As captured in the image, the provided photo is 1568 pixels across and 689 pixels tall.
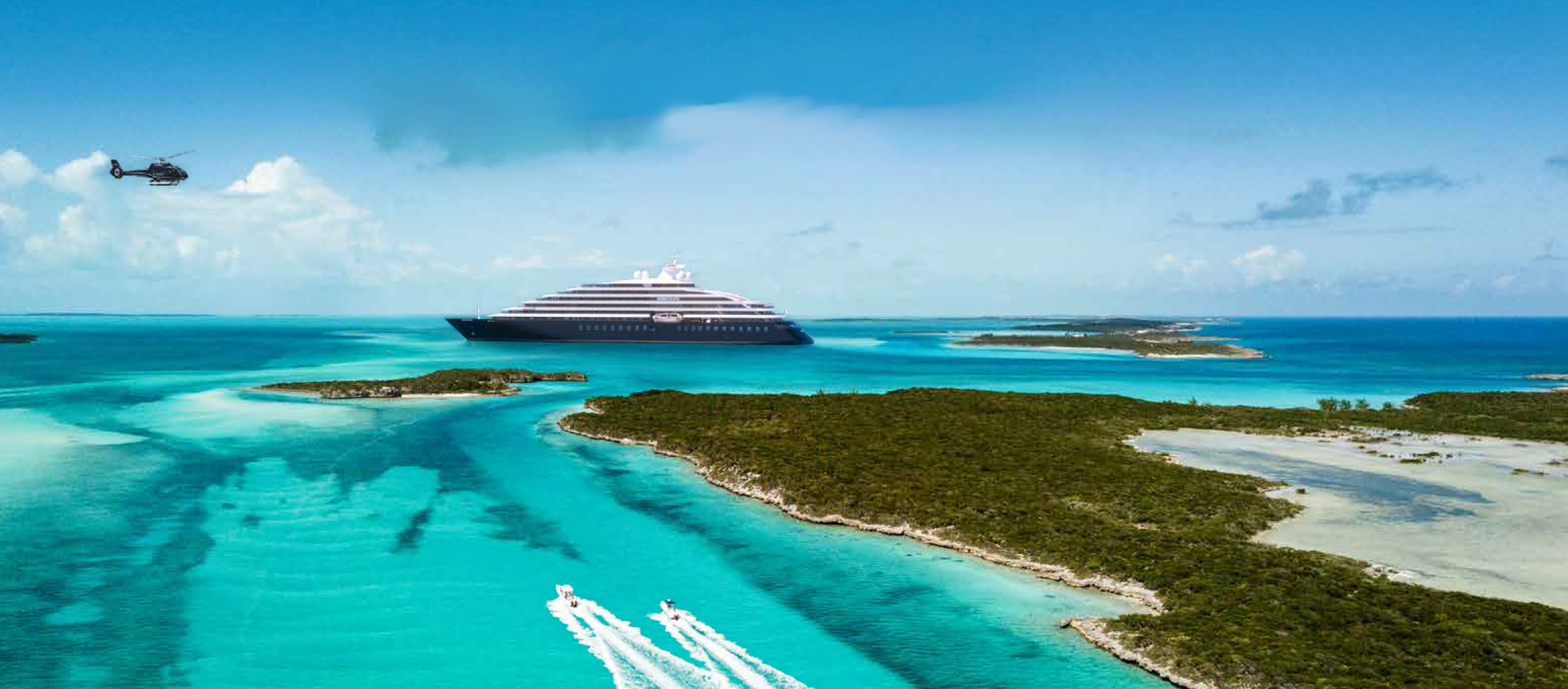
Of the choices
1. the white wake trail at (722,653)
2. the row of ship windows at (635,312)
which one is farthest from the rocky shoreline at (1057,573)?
the row of ship windows at (635,312)

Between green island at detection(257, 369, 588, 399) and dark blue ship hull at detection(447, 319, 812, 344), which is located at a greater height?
dark blue ship hull at detection(447, 319, 812, 344)

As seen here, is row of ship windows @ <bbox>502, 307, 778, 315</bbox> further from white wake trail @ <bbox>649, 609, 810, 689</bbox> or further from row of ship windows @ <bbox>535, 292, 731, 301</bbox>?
white wake trail @ <bbox>649, 609, 810, 689</bbox>

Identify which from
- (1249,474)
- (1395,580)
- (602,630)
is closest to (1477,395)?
(1249,474)

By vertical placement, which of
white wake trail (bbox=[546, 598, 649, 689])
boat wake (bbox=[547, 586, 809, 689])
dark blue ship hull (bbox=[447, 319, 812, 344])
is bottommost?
white wake trail (bbox=[546, 598, 649, 689])

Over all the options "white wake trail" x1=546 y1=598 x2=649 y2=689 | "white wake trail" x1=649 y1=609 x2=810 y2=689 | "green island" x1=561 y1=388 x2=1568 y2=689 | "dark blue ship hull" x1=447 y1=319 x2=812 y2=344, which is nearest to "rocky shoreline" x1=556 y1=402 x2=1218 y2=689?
"green island" x1=561 y1=388 x2=1568 y2=689

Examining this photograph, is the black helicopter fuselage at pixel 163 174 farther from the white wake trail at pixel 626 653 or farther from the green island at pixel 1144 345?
the green island at pixel 1144 345

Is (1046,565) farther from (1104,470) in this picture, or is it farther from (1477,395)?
(1477,395)
